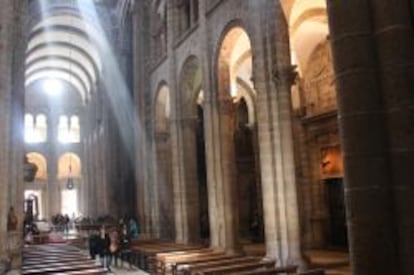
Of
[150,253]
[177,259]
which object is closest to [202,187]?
[150,253]

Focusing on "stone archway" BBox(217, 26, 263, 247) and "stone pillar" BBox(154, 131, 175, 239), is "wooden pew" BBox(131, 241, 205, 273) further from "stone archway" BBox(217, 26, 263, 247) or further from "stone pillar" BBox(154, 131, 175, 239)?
"stone pillar" BBox(154, 131, 175, 239)

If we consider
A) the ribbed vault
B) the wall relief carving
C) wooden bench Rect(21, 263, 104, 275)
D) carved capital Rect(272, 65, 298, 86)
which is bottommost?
wooden bench Rect(21, 263, 104, 275)

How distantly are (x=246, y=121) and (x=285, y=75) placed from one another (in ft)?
45.7

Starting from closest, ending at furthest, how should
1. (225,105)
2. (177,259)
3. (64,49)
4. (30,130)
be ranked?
(177,259) < (225,105) < (64,49) < (30,130)

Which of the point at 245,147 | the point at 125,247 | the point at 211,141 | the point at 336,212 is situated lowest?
the point at 125,247

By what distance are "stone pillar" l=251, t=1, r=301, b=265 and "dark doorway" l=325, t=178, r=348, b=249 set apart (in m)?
6.70

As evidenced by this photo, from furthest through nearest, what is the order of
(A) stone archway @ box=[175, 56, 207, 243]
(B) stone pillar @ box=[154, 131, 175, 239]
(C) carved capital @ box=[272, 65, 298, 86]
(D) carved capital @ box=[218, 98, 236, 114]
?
1. (B) stone pillar @ box=[154, 131, 175, 239]
2. (A) stone archway @ box=[175, 56, 207, 243]
3. (D) carved capital @ box=[218, 98, 236, 114]
4. (C) carved capital @ box=[272, 65, 298, 86]

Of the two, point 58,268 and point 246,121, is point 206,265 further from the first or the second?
point 246,121

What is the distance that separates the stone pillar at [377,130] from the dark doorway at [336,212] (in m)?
13.7

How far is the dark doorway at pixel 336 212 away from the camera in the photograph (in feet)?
63.8

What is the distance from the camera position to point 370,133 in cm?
611

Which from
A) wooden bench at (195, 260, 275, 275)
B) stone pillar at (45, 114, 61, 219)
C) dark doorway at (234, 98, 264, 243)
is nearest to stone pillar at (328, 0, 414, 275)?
wooden bench at (195, 260, 275, 275)

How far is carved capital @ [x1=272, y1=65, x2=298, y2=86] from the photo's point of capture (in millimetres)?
13625

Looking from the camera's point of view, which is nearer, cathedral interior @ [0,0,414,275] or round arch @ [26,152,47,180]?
cathedral interior @ [0,0,414,275]
